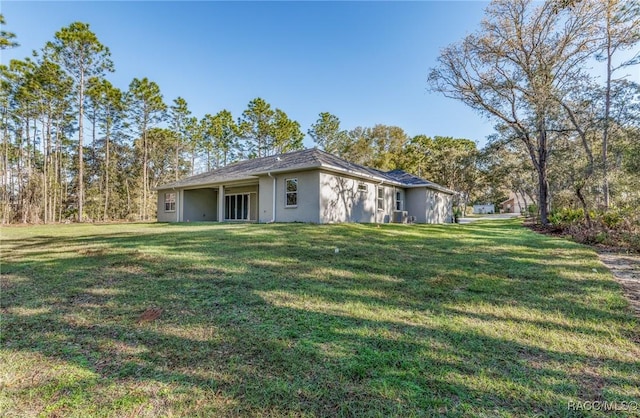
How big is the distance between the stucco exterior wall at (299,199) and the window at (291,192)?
141 millimetres

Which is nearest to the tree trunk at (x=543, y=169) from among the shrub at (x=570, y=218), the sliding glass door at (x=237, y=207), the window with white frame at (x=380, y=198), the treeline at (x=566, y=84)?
the treeline at (x=566, y=84)

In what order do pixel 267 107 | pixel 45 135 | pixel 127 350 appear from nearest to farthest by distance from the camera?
pixel 127 350 < pixel 45 135 < pixel 267 107

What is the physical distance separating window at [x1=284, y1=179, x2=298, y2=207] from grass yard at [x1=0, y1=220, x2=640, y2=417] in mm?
8406

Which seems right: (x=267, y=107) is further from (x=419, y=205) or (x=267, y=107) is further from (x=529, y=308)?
(x=529, y=308)

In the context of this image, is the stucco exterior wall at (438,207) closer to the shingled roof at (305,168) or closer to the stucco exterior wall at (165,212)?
the shingled roof at (305,168)

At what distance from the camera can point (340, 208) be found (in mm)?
13883

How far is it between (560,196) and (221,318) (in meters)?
25.6

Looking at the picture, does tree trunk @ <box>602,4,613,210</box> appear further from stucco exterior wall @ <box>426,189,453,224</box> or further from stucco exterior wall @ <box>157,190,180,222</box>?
stucco exterior wall @ <box>157,190,180,222</box>

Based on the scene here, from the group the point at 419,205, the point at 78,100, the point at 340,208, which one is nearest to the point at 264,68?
the point at 340,208

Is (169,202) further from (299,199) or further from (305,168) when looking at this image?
(305,168)

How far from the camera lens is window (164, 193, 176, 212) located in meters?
20.1

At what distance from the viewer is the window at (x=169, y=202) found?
20.1 metres

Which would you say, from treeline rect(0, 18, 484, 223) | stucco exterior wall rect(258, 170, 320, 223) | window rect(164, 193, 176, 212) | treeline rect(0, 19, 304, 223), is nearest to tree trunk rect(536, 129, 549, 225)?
treeline rect(0, 18, 484, 223)

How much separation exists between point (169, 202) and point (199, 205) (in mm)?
2417
